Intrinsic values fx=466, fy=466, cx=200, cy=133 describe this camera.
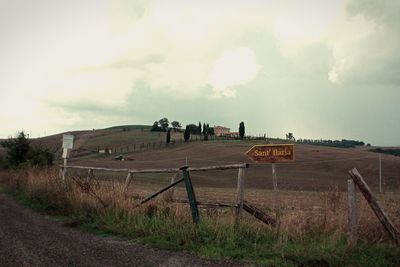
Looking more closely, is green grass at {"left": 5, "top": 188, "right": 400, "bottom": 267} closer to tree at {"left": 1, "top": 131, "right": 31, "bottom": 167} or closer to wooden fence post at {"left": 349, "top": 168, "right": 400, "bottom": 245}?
wooden fence post at {"left": 349, "top": 168, "right": 400, "bottom": 245}

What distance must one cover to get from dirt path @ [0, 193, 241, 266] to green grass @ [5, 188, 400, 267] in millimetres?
429

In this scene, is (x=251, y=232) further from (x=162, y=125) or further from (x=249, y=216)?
(x=162, y=125)

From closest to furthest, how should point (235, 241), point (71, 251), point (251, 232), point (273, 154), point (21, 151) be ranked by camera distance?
point (71, 251) < point (235, 241) < point (251, 232) < point (273, 154) < point (21, 151)

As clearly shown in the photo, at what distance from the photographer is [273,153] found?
10320 mm

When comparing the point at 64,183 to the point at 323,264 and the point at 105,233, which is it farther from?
the point at 323,264

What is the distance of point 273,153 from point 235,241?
7.61 ft

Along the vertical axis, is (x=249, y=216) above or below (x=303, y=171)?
below

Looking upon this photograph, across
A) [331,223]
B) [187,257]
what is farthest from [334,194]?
[187,257]

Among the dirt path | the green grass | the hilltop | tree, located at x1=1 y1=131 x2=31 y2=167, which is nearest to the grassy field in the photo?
the hilltop

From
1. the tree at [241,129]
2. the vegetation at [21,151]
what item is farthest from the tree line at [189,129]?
the vegetation at [21,151]

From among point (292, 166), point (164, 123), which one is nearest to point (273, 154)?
point (292, 166)

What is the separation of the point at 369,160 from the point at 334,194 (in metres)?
58.7

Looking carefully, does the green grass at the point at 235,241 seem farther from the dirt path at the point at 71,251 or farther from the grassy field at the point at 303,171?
the grassy field at the point at 303,171

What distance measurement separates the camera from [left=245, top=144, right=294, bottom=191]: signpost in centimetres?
1014
